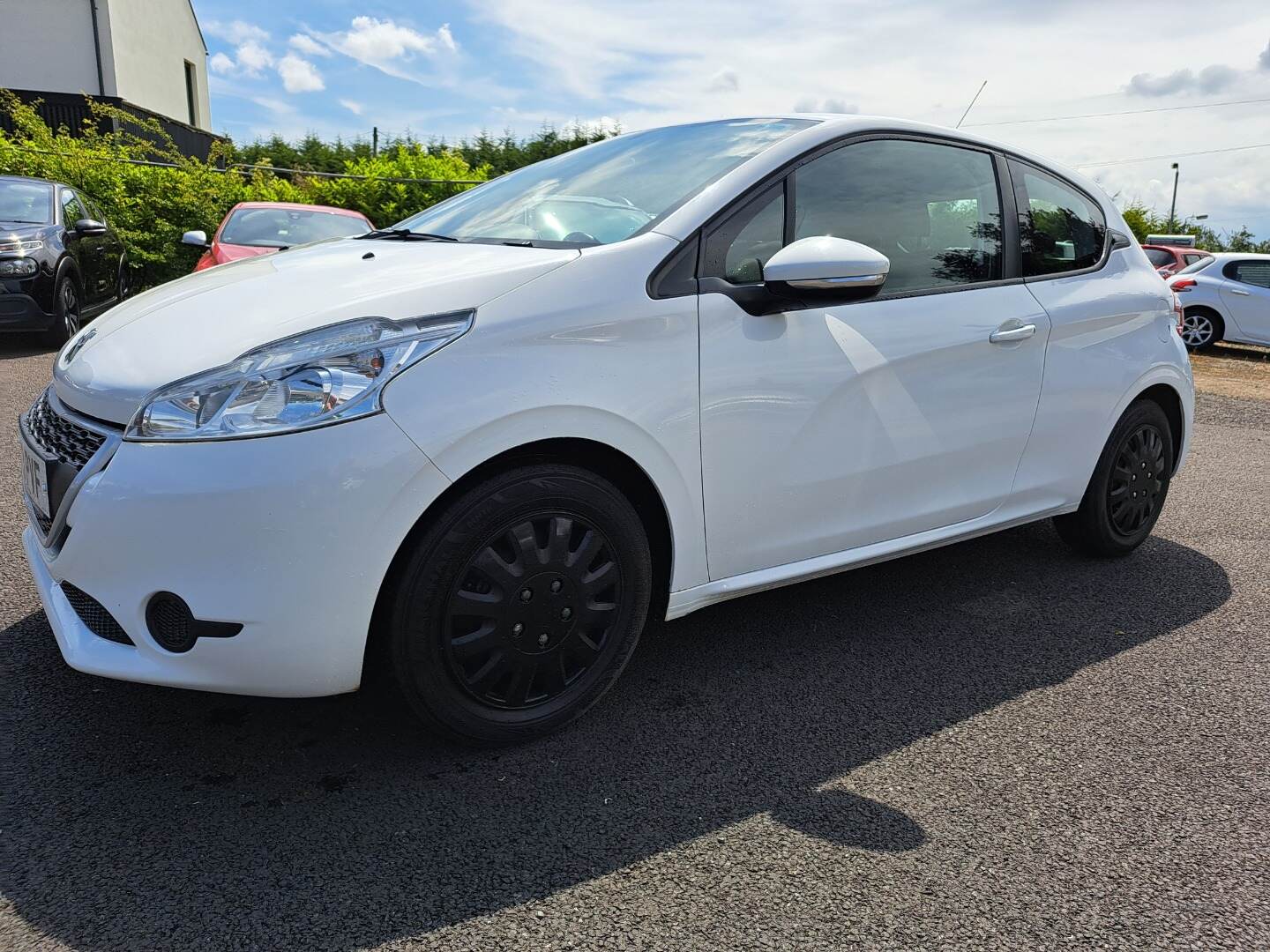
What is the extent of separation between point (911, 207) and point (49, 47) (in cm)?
2482

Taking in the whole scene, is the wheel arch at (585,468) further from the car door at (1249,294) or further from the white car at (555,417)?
the car door at (1249,294)

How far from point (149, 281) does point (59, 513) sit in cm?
1178

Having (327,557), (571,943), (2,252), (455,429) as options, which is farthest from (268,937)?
(2,252)

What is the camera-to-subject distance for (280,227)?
926 cm

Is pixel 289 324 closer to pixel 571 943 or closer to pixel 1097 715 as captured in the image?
pixel 571 943

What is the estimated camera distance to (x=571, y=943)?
72.2 inches

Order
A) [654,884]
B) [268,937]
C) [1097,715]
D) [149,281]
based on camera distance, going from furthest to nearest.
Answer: [149,281]
[1097,715]
[654,884]
[268,937]

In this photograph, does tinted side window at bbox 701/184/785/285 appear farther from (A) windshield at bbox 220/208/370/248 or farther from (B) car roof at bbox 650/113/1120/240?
(A) windshield at bbox 220/208/370/248

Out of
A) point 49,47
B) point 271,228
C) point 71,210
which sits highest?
point 49,47

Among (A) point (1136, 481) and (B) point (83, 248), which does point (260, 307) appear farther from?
(B) point (83, 248)

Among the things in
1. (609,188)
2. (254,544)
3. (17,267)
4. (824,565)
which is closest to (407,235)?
(609,188)

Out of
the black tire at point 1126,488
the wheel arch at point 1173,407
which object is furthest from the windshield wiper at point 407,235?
the wheel arch at point 1173,407

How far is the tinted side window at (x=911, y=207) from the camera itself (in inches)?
113

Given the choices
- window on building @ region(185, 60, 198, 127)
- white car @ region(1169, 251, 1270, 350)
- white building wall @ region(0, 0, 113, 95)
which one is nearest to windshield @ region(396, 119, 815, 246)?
white car @ region(1169, 251, 1270, 350)
